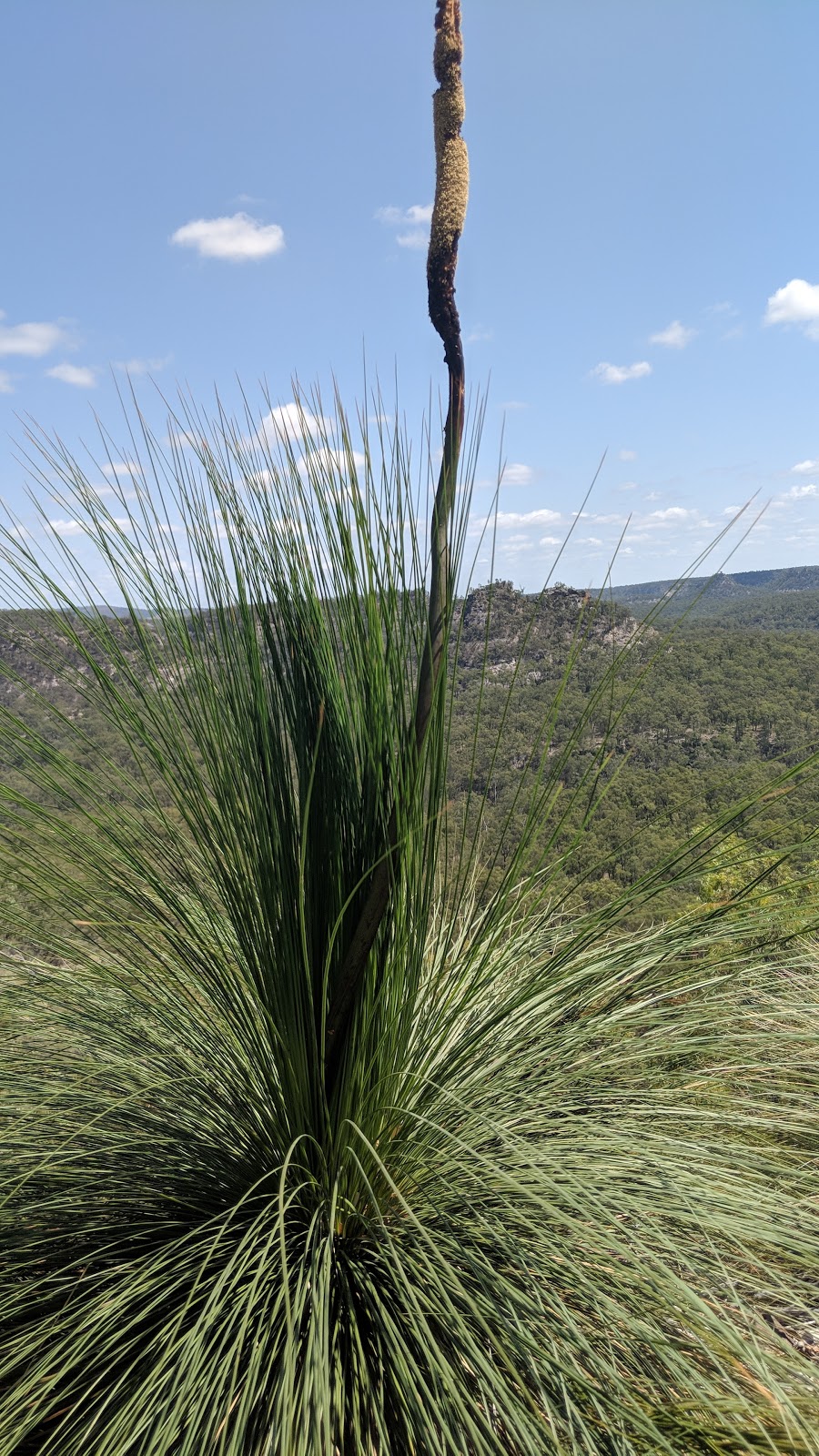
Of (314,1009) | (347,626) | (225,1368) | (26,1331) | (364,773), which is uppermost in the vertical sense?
(347,626)

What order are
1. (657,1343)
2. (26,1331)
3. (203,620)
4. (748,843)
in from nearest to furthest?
1. (657,1343)
2. (26,1331)
3. (748,843)
4. (203,620)

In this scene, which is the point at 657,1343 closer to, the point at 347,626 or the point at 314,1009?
the point at 314,1009

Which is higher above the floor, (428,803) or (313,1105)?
(428,803)

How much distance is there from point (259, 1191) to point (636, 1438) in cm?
60

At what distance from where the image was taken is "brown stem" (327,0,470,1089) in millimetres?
1173

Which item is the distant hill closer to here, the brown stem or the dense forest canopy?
the dense forest canopy

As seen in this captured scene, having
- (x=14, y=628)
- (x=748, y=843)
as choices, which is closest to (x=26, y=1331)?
(x=14, y=628)

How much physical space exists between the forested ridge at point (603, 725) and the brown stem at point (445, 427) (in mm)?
129

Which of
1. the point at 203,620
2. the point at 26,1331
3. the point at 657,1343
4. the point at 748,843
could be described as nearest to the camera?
the point at 657,1343

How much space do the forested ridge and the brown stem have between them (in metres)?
0.13

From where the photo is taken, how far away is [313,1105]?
1.32 metres

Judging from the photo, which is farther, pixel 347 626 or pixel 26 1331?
pixel 347 626

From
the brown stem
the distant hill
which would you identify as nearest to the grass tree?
the brown stem

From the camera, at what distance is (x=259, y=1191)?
4.32 ft
